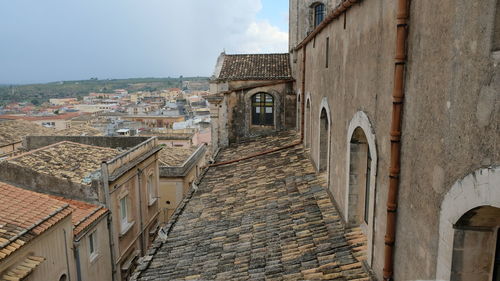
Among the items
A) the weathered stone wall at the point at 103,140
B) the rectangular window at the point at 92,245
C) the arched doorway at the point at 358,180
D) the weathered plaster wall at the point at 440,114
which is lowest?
the rectangular window at the point at 92,245

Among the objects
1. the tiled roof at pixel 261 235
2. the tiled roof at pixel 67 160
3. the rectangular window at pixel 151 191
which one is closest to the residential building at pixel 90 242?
the tiled roof at pixel 67 160

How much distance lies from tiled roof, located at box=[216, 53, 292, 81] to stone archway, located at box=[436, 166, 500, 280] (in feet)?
48.2

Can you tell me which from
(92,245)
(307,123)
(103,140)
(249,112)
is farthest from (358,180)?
(103,140)

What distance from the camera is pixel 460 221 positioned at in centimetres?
313

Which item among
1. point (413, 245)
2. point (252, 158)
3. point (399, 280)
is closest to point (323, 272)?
point (399, 280)

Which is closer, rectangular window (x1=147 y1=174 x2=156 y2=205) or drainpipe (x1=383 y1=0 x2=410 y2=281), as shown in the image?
drainpipe (x1=383 y1=0 x2=410 y2=281)

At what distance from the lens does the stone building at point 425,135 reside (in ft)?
9.13

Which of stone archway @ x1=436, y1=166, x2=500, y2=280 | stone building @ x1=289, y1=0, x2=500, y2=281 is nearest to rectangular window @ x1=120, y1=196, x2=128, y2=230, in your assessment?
stone building @ x1=289, y1=0, x2=500, y2=281

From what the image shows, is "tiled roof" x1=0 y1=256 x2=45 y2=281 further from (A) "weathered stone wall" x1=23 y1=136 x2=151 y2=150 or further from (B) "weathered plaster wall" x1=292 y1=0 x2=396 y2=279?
(A) "weathered stone wall" x1=23 y1=136 x2=151 y2=150

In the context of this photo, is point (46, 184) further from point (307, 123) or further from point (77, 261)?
point (307, 123)

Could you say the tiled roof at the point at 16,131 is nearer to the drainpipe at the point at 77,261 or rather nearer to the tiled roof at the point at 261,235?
the drainpipe at the point at 77,261

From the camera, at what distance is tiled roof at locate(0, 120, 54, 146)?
2803 cm

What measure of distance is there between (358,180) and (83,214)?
968cm

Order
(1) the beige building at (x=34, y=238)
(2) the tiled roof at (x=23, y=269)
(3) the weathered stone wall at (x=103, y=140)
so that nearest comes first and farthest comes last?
(2) the tiled roof at (x=23, y=269), (1) the beige building at (x=34, y=238), (3) the weathered stone wall at (x=103, y=140)
